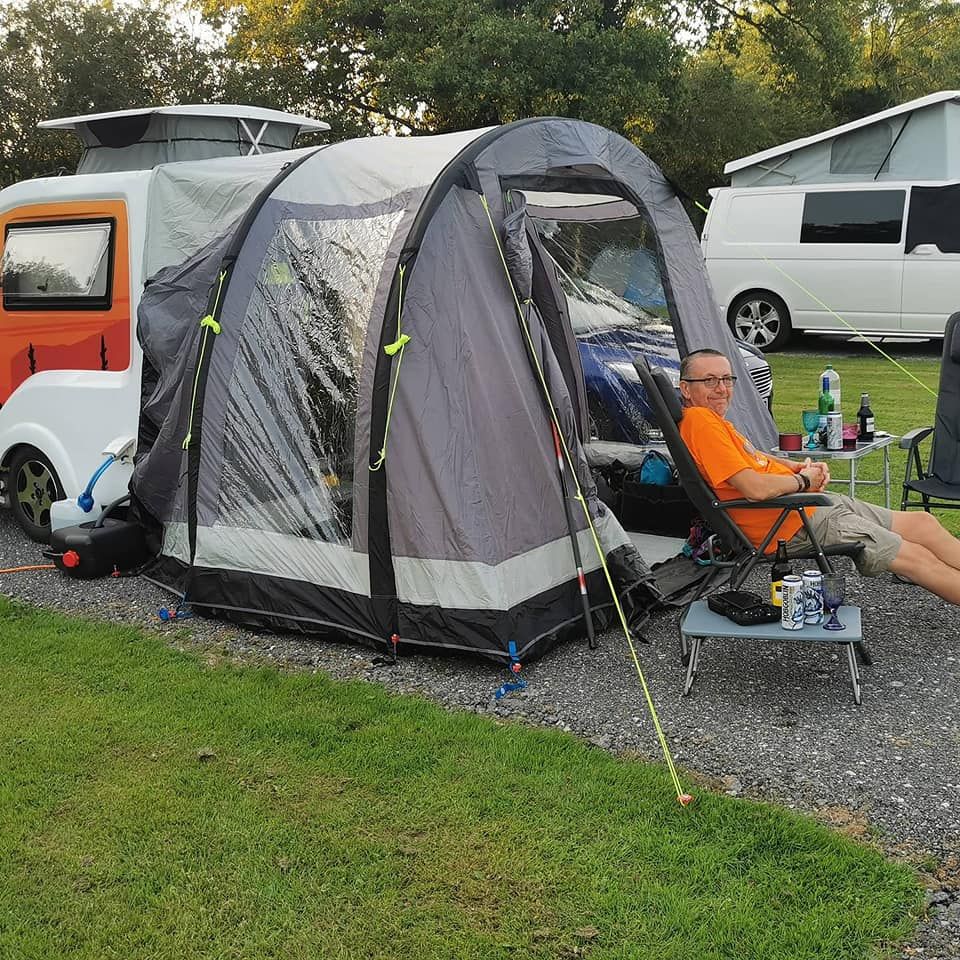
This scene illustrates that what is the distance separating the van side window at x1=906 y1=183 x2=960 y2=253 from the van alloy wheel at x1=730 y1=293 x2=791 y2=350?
1.67 meters

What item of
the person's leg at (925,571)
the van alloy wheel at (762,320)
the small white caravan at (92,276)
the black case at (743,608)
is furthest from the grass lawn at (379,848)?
the van alloy wheel at (762,320)

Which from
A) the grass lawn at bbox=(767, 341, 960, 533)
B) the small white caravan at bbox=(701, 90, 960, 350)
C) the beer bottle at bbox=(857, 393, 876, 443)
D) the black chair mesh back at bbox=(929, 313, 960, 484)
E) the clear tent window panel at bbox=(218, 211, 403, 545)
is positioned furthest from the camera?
the small white caravan at bbox=(701, 90, 960, 350)

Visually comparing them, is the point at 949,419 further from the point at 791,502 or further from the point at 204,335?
the point at 204,335

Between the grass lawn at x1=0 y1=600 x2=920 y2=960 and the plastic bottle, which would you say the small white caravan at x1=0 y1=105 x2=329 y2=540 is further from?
the plastic bottle

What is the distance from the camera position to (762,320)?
14.3 meters

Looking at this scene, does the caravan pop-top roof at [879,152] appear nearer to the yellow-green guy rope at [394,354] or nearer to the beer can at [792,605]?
the yellow-green guy rope at [394,354]

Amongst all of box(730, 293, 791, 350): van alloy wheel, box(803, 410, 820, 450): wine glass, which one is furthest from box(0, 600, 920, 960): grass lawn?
box(730, 293, 791, 350): van alloy wheel

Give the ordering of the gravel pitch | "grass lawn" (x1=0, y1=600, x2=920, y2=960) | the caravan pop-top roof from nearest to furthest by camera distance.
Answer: "grass lawn" (x1=0, y1=600, x2=920, y2=960)
the gravel pitch
the caravan pop-top roof

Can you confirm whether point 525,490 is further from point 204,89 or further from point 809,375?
point 204,89

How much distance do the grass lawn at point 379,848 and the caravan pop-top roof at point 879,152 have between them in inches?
469

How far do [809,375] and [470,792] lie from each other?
981 cm

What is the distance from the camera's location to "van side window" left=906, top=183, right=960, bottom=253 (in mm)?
13109

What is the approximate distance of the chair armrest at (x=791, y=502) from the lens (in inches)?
182

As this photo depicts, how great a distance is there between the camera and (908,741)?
4.06 metres
